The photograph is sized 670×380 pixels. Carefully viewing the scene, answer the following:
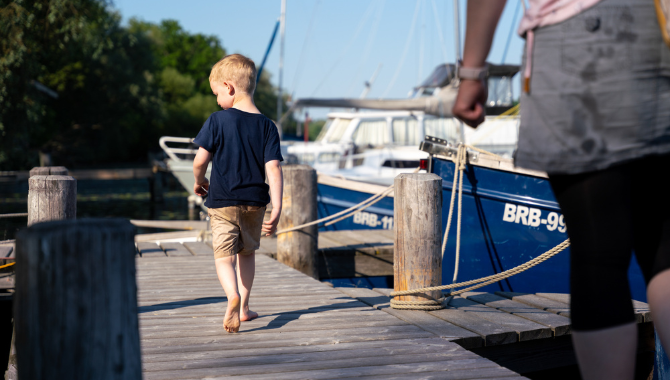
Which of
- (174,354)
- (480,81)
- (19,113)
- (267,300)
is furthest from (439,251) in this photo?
(19,113)

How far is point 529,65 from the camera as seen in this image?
4.86 ft

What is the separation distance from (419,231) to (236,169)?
1.20 m

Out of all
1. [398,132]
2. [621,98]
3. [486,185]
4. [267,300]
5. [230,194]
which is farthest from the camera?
[398,132]

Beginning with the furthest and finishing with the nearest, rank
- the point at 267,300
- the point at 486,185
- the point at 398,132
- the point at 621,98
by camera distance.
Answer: the point at 398,132 < the point at 486,185 < the point at 267,300 < the point at 621,98

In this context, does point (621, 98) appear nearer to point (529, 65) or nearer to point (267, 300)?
point (529, 65)

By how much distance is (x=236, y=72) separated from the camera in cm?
335

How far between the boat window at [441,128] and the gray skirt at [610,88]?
13.3 m

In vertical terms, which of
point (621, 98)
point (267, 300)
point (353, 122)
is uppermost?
point (353, 122)

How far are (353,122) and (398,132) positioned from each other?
117 centimetres

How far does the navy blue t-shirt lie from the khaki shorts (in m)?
0.04

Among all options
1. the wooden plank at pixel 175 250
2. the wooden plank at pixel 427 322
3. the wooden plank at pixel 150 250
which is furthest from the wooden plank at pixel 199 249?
the wooden plank at pixel 427 322

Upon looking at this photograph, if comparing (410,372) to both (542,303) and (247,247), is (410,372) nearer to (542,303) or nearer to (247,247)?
(247,247)

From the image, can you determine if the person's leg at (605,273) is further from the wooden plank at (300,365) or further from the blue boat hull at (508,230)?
the blue boat hull at (508,230)

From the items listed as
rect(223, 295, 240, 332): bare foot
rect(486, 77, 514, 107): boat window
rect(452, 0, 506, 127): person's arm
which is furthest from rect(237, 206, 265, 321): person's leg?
rect(486, 77, 514, 107): boat window
